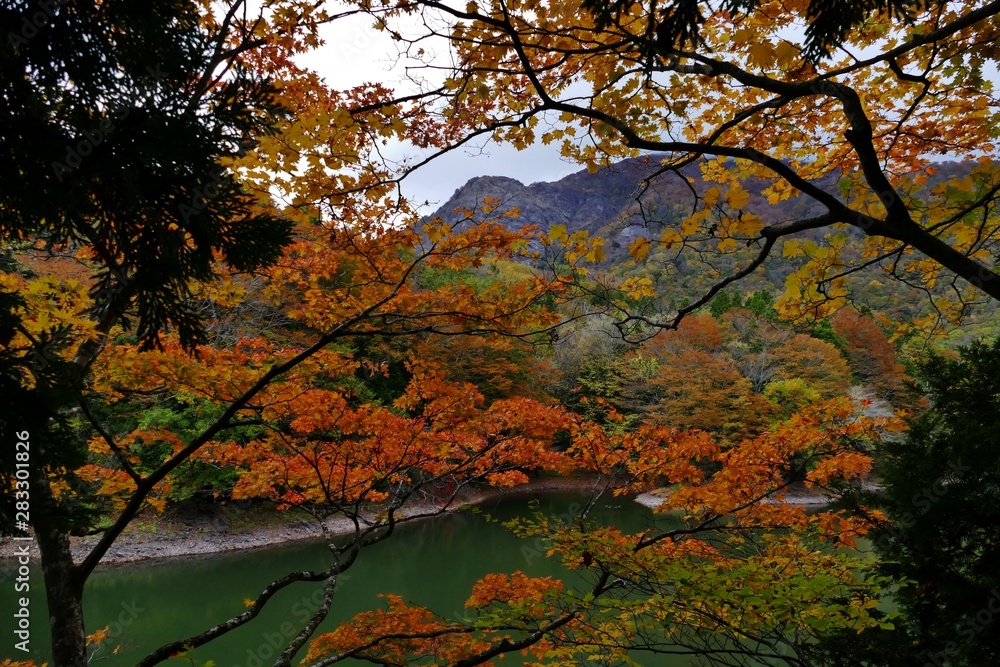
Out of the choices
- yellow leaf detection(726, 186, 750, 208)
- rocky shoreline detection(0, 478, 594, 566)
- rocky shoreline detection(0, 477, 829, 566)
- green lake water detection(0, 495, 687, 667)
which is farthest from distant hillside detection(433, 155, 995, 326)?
rocky shoreline detection(0, 477, 829, 566)

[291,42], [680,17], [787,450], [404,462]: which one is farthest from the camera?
[404,462]

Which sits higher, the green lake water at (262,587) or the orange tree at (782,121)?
the orange tree at (782,121)

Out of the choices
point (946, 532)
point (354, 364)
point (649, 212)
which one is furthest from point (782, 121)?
point (354, 364)

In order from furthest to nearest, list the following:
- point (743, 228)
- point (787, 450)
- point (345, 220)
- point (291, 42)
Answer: point (787, 450) → point (291, 42) → point (345, 220) → point (743, 228)

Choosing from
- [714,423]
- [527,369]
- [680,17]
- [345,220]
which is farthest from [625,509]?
[680,17]

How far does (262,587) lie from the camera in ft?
27.6

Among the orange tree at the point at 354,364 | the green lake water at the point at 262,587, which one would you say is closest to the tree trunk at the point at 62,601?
the orange tree at the point at 354,364

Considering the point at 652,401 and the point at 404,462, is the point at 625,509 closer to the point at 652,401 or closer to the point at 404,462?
the point at 652,401

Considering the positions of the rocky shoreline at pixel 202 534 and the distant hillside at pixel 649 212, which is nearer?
the distant hillside at pixel 649 212

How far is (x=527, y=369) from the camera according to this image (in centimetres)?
1645

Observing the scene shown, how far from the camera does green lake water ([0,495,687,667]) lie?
6391 millimetres

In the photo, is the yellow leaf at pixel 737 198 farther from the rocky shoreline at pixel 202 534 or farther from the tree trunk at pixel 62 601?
the rocky shoreline at pixel 202 534

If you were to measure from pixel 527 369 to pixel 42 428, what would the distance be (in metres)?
15.5

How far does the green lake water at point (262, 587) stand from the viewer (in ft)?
21.0
